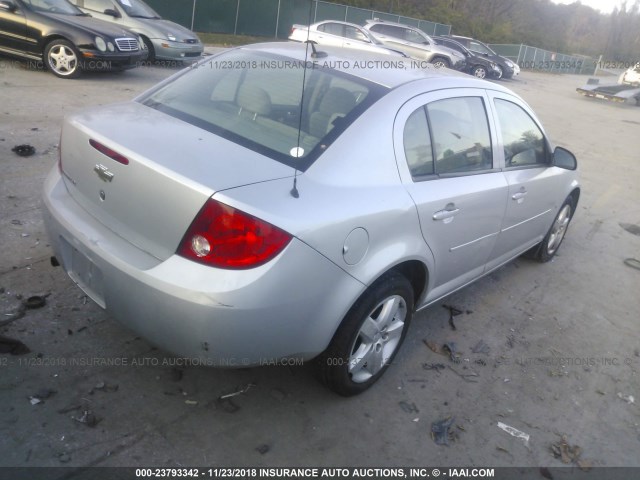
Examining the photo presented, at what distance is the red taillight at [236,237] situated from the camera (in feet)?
7.42

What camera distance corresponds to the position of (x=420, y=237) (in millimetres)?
2998

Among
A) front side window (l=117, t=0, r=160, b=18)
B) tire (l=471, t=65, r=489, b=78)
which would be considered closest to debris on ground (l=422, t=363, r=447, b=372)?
front side window (l=117, t=0, r=160, b=18)

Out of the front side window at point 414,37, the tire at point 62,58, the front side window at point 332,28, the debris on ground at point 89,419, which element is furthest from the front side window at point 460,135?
the front side window at point 414,37

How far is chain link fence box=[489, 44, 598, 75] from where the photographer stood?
4291 cm

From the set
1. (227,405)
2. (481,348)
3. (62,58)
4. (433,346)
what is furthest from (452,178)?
(62,58)

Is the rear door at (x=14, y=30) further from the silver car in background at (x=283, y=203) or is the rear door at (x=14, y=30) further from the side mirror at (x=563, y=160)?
the side mirror at (x=563, y=160)

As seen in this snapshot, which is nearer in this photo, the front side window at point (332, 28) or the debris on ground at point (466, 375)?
the debris on ground at point (466, 375)

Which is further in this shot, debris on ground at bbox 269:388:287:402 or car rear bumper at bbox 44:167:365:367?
debris on ground at bbox 269:388:287:402

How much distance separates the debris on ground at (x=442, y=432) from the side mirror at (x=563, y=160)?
247 cm

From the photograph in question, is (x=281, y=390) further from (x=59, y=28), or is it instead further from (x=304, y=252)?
(x=59, y=28)

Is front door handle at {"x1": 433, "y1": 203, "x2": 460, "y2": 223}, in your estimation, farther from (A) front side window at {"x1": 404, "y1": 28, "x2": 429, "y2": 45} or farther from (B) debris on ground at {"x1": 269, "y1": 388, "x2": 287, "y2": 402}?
(A) front side window at {"x1": 404, "y1": 28, "x2": 429, "y2": 45}

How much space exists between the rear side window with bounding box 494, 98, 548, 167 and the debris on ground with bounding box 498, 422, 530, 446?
1738 mm

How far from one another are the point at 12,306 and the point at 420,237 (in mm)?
2413

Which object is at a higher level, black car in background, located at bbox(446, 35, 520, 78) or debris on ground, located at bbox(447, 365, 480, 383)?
black car in background, located at bbox(446, 35, 520, 78)
